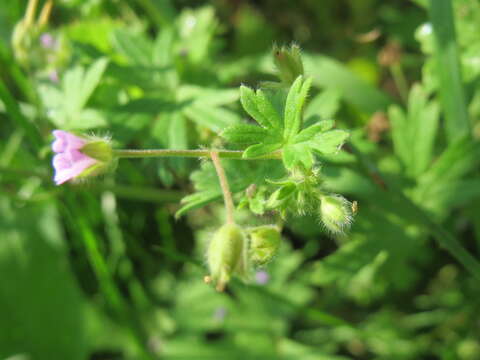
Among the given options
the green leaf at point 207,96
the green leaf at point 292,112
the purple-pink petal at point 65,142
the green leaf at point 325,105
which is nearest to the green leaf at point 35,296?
the green leaf at point 207,96

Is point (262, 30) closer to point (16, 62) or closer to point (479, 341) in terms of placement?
point (16, 62)

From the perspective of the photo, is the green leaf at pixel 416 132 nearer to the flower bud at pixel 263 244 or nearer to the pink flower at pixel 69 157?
the flower bud at pixel 263 244

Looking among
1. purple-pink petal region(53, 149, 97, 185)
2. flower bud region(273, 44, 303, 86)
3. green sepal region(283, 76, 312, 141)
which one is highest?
flower bud region(273, 44, 303, 86)

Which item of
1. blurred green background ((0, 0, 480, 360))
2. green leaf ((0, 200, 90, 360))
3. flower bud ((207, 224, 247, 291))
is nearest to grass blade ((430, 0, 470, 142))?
blurred green background ((0, 0, 480, 360))

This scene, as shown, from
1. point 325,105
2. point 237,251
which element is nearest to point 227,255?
point 237,251

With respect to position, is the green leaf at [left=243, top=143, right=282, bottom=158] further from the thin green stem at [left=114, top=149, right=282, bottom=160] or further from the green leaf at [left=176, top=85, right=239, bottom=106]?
the green leaf at [left=176, top=85, right=239, bottom=106]

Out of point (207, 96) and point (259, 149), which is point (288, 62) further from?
point (207, 96)
